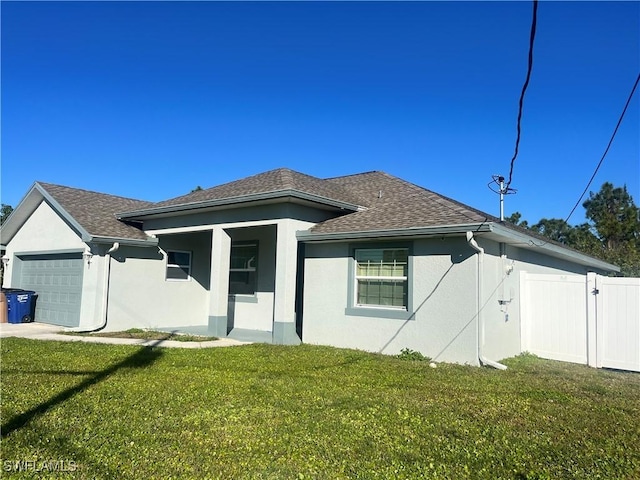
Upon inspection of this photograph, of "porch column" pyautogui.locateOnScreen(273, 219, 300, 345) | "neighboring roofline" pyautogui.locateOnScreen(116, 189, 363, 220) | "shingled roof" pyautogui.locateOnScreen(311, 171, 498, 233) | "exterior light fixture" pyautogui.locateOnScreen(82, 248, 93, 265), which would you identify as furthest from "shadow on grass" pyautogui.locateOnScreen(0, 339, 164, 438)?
"shingled roof" pyautogui.locateOnScreen(311, 171, 498, 233)

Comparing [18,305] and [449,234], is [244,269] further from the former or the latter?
[18,305]

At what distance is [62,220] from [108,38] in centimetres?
615

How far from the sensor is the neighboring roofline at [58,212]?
1322 centimetres

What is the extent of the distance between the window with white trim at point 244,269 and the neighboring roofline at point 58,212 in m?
2.56

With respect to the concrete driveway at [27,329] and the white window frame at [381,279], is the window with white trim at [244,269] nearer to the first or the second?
the white window frame at [381,279]

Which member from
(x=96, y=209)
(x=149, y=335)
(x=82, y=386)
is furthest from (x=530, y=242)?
(x=96, y=209)

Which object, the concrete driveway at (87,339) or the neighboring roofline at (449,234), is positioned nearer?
the neighboring roofline at (449,234)

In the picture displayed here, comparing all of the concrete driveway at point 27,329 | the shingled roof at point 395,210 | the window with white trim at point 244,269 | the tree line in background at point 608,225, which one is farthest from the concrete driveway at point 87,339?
the tree line in background at point 608,225

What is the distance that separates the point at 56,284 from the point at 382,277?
11.2 meters

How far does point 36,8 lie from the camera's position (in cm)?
1044

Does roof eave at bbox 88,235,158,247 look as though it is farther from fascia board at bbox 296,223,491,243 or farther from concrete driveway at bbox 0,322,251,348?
fascia board at bbox 296,223,491,243

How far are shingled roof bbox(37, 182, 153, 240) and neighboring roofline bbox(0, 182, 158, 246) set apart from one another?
0.10m

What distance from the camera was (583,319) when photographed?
32.7ft

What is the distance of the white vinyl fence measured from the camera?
9.34m
